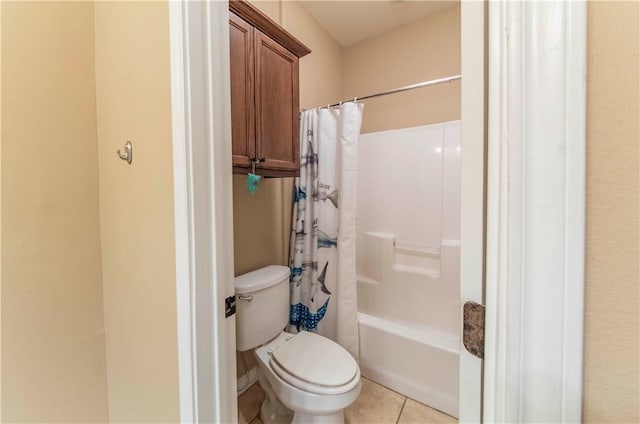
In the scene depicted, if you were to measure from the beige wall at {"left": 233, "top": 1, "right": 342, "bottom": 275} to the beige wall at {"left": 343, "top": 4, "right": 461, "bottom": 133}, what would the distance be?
0.83 ft

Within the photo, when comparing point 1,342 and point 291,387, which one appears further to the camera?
point 291,387

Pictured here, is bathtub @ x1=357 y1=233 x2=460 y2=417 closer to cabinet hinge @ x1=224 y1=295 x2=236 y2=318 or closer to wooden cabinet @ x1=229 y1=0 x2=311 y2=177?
wooden cabinet @ x1=229 y1=0 x2=311 y2=177

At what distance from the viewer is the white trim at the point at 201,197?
2.16 ft

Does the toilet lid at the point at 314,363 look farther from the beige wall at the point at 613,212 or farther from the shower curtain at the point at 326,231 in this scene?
the beige wall at the point at 613,212

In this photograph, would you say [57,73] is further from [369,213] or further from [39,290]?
[369,213]

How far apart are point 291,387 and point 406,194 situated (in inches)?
53.0

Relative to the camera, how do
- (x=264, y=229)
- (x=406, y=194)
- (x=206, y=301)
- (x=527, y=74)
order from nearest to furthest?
1. (x=527, y=74)
2. (x=206, y=301)
3. (x=264, y=229)
4. (x=406, y=194)

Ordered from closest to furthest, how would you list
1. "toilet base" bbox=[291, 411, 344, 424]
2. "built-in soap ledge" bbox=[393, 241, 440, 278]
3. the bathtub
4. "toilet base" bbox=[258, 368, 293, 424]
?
"toilet base" bbox=[291, 411, 344, 424]
"toilet base" bbox=[258, 368, 293, 424]
the bathtub
"built-in soap ledge" bbox=[393, 241, 440, 278]

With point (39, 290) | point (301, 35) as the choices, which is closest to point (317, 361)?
point (39, 290)

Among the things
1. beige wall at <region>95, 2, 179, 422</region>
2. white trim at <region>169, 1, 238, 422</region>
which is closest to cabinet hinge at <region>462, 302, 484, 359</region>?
white trim at <region>169, 1, 238, 422</region>

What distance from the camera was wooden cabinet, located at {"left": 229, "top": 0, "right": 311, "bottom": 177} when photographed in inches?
43.6

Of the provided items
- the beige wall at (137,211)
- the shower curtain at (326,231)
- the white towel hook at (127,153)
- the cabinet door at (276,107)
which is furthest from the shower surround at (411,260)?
the white towel hook at (127,153)

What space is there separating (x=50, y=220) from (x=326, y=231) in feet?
4.09

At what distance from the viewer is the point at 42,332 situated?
0.89 m
